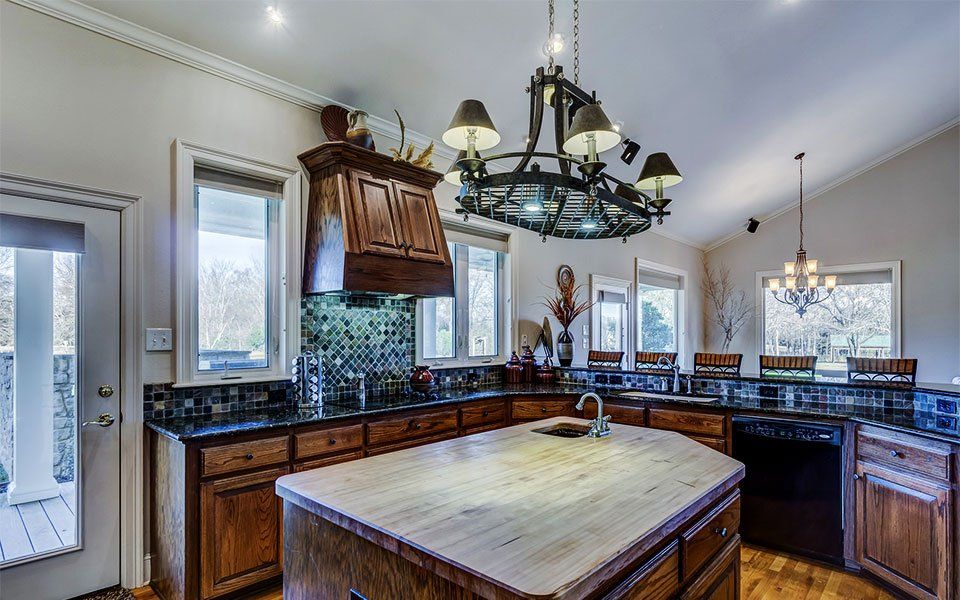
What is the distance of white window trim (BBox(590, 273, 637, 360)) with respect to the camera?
19.8 feet

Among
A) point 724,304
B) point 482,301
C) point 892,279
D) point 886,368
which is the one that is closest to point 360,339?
point 482,301

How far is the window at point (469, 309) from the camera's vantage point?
4.28 m

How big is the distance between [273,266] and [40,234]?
1.15m

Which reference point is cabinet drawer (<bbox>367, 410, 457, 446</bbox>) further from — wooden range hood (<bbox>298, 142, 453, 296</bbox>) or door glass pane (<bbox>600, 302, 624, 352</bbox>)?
door glass pane (<bbox>600, 302, 624, 352</bbox>)

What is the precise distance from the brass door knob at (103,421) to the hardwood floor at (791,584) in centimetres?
85

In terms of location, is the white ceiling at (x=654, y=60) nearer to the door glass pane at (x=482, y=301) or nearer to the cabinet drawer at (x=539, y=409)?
the door glass pane at (x=482, y=301)

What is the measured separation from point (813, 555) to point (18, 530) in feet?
13.4

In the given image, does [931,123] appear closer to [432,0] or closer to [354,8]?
[432,0]

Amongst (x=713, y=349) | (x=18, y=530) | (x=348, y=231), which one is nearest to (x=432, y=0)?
(x=348, y=231)

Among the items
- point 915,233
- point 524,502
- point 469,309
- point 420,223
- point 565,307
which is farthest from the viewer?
point 915,233

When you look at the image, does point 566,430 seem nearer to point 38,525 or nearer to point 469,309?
point 469,309

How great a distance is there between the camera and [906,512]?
2596 millimetres

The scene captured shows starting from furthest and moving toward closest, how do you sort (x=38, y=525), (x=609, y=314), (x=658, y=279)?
→ (x=658, y=279) < (x=609, y=314) < (x=38, y=525)

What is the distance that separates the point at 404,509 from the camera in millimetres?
1356
